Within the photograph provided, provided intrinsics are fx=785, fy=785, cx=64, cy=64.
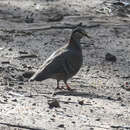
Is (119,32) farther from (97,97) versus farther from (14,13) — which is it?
(97,97)

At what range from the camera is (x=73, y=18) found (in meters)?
17.5

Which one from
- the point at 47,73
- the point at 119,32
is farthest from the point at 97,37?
the point at 47,73

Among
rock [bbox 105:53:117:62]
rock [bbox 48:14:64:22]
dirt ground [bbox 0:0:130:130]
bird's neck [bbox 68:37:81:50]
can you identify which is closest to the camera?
dirt ground [bbox 0:0:130:130]

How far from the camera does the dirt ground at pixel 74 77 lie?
9000mm

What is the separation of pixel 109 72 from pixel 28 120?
384cm

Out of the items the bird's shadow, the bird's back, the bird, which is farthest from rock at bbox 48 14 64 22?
the bird's shadow

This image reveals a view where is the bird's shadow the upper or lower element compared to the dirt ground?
lower

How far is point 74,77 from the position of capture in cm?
1205

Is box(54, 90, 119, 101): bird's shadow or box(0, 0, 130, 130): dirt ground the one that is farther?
box(54, 90, 119, 101): bird's shadow

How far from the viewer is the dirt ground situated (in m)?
9.00

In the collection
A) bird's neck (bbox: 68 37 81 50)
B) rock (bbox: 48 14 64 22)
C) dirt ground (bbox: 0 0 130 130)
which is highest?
bird's neck (bbox: 68 37 81 50)

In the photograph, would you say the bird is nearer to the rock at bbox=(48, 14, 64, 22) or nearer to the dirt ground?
the dirt ground

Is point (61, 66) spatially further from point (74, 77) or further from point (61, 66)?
point (74, 77)

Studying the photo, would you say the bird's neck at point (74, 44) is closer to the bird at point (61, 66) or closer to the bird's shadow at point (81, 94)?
the bird at point (61, 66)
